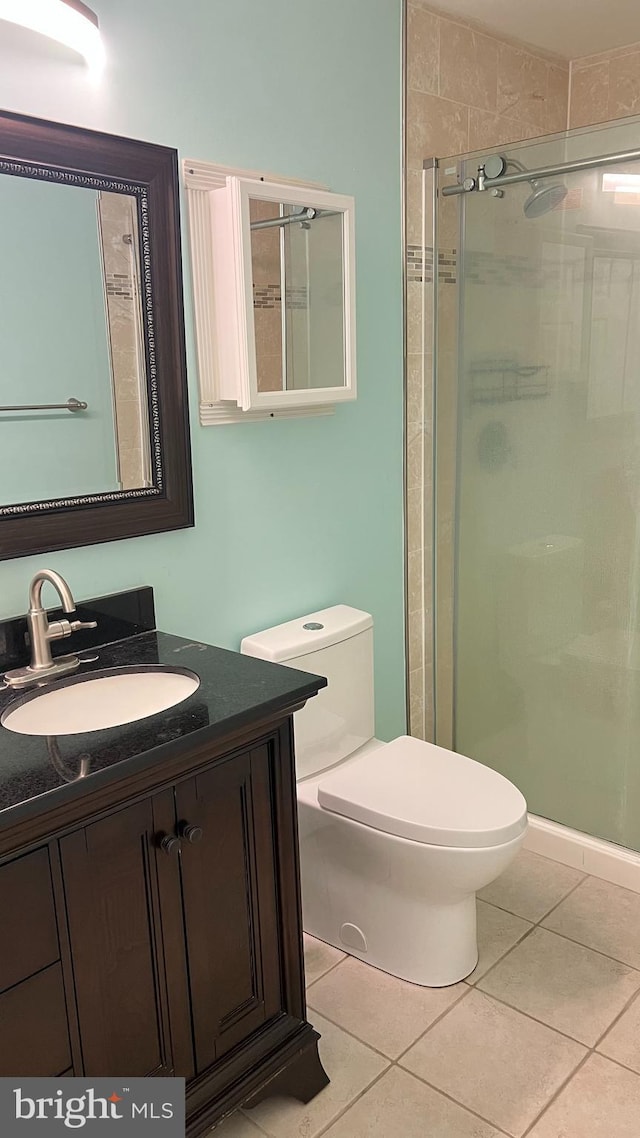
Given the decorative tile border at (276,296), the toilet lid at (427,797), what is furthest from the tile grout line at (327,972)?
the decorative tile border at (276,296)

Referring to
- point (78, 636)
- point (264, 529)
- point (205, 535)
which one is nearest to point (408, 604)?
point (264, 529)

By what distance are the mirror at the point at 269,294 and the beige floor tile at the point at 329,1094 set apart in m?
1.36

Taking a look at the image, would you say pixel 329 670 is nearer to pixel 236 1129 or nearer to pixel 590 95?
pixel 236 1129

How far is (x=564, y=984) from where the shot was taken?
6.68 ft

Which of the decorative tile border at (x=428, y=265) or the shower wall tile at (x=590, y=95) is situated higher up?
the shower wall tile at (x=590, y=95)

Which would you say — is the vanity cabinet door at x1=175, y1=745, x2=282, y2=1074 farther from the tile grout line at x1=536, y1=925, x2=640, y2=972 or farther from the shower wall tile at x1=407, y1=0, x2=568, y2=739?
the shower wall tile at x1=407, y1=0, x2=568, y2=739

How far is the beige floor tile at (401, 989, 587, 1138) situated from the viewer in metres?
1.72

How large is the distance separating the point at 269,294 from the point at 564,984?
1692 millimetres

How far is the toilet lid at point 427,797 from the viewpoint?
6.06ft

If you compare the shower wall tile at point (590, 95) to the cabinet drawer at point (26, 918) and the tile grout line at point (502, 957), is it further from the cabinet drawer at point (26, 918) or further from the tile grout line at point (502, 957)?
the cabinet drawer at point (26, 918)

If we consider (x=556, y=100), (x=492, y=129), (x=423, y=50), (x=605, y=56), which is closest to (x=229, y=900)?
(x=423, y=50)

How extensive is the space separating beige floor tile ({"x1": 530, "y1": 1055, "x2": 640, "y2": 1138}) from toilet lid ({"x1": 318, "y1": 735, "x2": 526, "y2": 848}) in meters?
0.48

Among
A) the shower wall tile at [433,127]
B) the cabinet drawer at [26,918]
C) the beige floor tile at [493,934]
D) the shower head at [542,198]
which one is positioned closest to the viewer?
the cabinet drawer at [26,918]

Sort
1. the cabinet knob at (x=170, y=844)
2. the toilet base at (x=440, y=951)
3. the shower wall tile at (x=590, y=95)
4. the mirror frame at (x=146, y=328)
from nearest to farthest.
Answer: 1. the cabinet knob at (x=170, y=844)
2. the mirror frame at (x=146, y=328)
3. the toilet base at (x=440, y=951)
4. the shower wall tile at (x=590, y=95)
